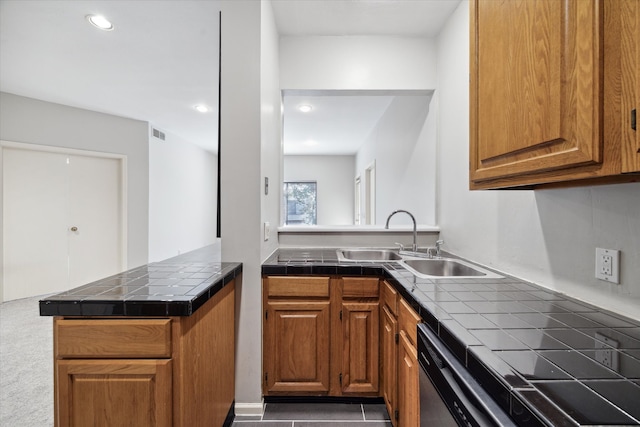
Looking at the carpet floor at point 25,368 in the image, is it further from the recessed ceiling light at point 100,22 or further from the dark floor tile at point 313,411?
the recessed ceiling light at point 100,22

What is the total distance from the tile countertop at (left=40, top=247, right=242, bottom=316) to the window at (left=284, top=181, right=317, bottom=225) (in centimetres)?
630

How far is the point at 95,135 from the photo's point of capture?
4.28m

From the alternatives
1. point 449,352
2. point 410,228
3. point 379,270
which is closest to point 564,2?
point 449,352

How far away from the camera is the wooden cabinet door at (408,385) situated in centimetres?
118

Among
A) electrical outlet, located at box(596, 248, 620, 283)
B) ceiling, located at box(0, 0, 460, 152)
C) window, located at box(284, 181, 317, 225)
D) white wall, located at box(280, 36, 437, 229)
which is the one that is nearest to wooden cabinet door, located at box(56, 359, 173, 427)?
electrical outlet, located at box(596, 248, 620, 283)

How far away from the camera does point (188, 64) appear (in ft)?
9.66

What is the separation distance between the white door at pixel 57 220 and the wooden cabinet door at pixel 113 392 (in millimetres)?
3959

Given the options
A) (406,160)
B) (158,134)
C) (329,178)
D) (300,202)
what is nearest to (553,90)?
(406,160)

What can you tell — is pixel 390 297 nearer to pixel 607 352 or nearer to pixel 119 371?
pixel 607 352

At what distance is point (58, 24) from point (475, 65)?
2.99 m

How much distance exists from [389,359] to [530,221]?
3.22ft

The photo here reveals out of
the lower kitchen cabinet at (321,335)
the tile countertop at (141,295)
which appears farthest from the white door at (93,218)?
the lower kitchen cabinet at (321,335)

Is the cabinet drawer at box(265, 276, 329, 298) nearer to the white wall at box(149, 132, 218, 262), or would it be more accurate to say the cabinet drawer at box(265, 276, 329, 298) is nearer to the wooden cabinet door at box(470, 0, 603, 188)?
the wooden cabinet door at box(470, 0, 603, 188)

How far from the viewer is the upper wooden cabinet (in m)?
0.67
